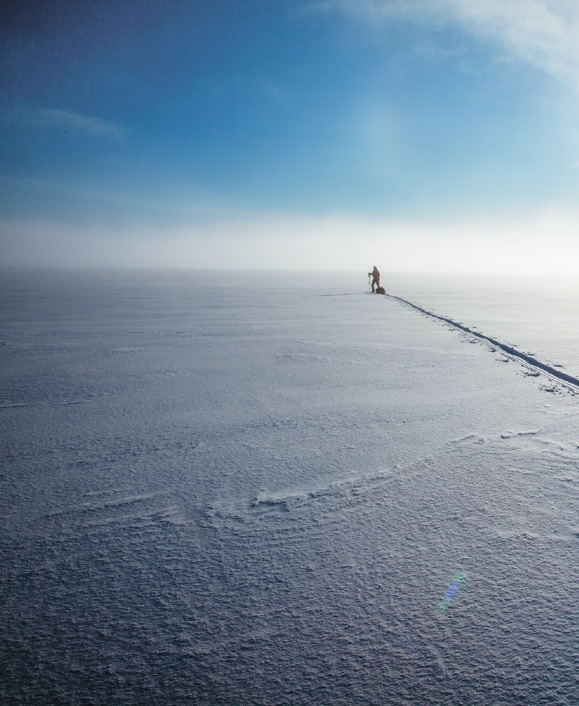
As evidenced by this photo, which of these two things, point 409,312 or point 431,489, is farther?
point 409,312

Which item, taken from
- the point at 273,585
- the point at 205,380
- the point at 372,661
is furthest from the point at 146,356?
the point at 372,661

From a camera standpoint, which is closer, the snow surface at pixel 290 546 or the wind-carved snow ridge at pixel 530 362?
the snow surface at pixel 290 546

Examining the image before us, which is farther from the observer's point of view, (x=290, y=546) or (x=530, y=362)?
(x=530, y=362)

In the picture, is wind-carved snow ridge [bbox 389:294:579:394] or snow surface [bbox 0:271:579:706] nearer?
snow surface [bbox 0:271:579:706]

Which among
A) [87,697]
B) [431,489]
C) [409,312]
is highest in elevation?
[409,312]

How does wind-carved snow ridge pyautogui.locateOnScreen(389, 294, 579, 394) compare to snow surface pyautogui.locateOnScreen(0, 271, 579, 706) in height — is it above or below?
above

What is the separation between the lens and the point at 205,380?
5.58 metres

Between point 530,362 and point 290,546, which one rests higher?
point 530,362

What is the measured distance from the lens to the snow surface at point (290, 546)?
1.50 metres

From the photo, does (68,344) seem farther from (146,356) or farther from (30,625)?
(30,625)

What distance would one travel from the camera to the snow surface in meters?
1.50

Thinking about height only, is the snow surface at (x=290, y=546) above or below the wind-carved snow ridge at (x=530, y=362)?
below

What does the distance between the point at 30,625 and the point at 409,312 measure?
14.0m

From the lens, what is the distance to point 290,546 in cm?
218
